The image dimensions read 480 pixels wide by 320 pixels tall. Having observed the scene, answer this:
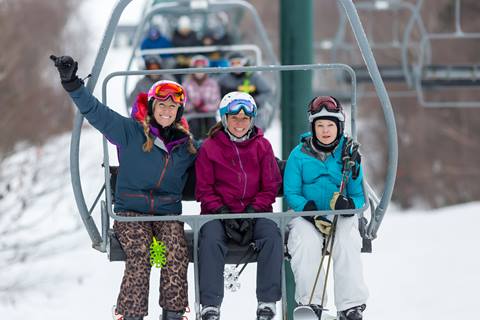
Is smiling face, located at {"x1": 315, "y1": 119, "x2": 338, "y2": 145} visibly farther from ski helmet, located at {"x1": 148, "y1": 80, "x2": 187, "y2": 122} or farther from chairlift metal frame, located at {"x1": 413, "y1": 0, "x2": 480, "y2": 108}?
chairlift metal frame, located at {"x1": 413, "y1": 0, "x2": 480, "y2": 108}

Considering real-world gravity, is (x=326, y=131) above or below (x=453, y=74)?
below

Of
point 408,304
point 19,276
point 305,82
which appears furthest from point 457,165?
point 305,82

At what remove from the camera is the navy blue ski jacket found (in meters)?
5.42

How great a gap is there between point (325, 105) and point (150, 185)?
859mm

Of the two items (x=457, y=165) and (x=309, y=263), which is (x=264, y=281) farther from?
(x=457, y=165)

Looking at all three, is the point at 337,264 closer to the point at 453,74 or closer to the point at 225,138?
the point at 225,138

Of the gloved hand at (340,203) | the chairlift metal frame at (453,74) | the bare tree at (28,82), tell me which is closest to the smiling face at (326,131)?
the gloved hand at (340,203)

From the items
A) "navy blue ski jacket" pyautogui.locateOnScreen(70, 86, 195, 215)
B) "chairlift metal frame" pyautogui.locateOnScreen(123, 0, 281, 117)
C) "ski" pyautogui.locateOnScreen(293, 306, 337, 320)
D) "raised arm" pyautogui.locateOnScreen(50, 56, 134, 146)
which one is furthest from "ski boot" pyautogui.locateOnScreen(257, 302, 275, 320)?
"chairlift metal frame" pyautogui.locateOnScreen(123, 0, 281, 117)

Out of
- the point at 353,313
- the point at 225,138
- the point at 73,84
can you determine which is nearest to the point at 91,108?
the point at 73,84

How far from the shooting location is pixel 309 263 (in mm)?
5266

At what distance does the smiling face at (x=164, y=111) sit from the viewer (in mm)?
5418

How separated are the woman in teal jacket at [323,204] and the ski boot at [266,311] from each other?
146mm

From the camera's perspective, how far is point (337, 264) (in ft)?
17.3

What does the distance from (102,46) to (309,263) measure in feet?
4.27
